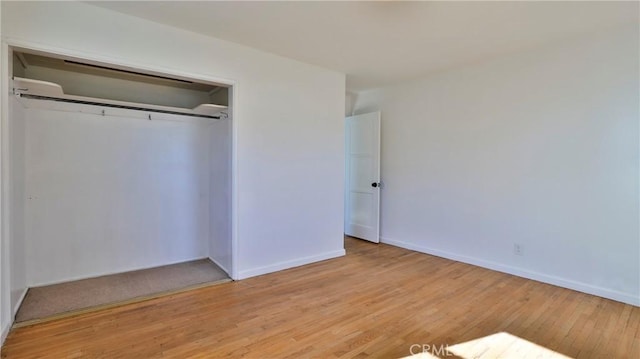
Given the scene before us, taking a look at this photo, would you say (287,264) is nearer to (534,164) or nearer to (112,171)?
(112,171)

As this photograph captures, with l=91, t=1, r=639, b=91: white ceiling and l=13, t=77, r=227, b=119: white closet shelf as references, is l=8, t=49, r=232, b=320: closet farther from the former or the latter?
l=91, t=1, r=639, b=91: white ceiling

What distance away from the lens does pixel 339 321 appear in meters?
2.45

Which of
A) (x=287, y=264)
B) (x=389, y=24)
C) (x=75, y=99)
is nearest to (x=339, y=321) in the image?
(x=287, y=264)

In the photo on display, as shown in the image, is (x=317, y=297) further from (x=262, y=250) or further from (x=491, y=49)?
(x=491, y=49)

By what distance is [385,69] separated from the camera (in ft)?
13.3

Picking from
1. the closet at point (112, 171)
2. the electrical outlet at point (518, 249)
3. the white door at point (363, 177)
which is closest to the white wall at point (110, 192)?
the closet at point (112, 171)

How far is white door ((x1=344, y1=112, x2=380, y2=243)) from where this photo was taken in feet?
16.0

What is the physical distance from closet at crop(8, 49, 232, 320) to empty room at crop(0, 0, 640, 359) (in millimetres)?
20

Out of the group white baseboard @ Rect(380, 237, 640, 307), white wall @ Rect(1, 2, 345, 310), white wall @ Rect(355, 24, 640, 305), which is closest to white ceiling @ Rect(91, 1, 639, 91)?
white wall @ Rect(1, 2, 345, 310)

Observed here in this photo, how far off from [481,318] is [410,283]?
832mm

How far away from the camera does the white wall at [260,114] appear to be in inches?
96.7

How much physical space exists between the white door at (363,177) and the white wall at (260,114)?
2.82 feet

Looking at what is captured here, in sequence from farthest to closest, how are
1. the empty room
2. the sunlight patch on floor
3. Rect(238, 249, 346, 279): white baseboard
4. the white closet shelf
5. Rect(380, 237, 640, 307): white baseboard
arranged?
Rect(238, 249, 346, 279): white baseboard, Rect(380, 237, 640, 307): white baseboard, the white closet shelf, the empty room, the sunlight patch on floor

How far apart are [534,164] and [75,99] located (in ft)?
16.2
